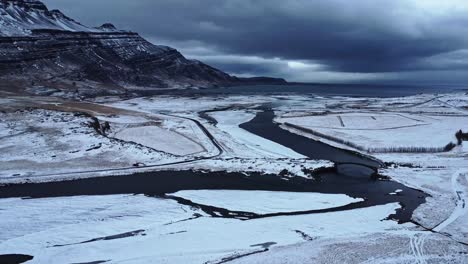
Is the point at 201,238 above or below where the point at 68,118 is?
below

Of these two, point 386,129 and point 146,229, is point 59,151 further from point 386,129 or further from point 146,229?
point 386,129

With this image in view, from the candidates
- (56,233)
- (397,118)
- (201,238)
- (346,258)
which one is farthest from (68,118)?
(397,118)

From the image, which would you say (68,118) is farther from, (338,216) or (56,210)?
(338,216)

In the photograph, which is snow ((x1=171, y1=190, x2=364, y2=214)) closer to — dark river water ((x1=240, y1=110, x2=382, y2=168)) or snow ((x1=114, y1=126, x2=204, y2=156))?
dark river water ((x1=240, y1=110, x2=382, y2=168))

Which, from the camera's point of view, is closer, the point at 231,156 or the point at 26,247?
the point at 26,247

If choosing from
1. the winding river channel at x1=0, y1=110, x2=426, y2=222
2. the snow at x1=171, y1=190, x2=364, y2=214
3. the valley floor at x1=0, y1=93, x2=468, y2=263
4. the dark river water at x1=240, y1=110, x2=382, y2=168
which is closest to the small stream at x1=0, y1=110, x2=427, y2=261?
the winding river channel at x1=0, y1=110, x2=426, y2=222

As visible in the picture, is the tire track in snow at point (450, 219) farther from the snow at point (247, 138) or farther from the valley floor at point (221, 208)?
the snow at point (247, 138)

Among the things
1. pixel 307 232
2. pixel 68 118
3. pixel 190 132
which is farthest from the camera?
pixel 68 118
